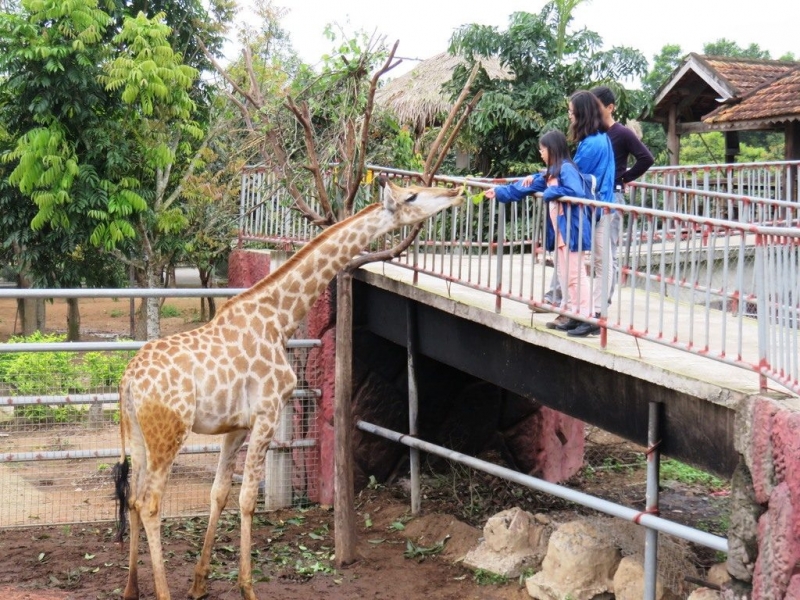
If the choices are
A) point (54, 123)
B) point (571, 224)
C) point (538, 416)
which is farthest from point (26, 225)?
point (571, 224)

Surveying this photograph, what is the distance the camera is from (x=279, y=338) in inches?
264

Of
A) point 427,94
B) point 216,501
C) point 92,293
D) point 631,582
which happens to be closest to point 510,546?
point 631,582

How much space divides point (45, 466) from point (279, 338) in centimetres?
490

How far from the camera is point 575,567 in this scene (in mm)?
6328

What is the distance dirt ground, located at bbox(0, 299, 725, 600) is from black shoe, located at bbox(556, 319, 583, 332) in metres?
1.79

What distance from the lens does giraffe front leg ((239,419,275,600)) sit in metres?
6.40

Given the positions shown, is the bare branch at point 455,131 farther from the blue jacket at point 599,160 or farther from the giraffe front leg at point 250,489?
the giraffe front leg at point 250,489

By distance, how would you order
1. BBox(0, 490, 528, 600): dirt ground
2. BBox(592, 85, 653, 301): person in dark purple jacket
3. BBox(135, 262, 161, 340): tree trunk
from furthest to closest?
1. BBox(135, 262, 161, 340): tree trunk
2. BBox(592, 85, 653, 301): person in dark purple jacket
3. BBox(0, 490, 528, 600): dirt ground

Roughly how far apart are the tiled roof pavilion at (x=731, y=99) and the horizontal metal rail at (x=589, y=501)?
726 centimetres

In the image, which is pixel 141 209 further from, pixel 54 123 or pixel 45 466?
pixel 45 466

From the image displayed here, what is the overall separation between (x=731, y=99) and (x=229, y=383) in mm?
10379

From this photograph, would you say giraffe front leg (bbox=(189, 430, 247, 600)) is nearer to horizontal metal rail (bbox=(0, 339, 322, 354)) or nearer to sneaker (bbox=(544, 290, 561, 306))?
horizontal metal rail (bbox=(0, 339, 322, 354))

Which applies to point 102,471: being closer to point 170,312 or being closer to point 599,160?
point 599,160

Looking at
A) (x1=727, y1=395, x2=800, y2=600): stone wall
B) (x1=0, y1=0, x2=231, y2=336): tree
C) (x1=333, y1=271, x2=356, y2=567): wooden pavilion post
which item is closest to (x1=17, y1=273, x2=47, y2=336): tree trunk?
(x1=0, y1=0, x2=231, y2=336): tree
